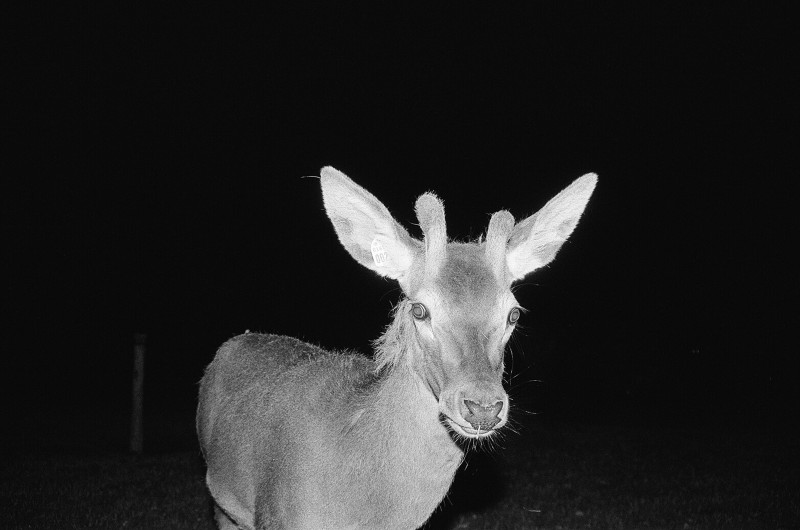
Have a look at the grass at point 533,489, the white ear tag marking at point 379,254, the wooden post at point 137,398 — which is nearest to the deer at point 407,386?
the white ear tag marking at point 379,254

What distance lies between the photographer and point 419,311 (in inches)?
134

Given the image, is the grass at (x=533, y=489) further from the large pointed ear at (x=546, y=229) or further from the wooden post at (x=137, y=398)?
the large pointed ear at (x=546, y=229)

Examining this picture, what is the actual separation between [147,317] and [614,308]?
A: 56.6ft

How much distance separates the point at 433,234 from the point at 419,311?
405 millimetres

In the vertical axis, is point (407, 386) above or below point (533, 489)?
above

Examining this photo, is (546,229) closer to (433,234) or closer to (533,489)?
(433,234)

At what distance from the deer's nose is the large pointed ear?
1.04 meters

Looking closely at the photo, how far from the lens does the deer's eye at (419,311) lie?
3.37m

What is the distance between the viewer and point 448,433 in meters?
3.58

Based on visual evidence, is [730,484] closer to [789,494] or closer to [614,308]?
[789,494]

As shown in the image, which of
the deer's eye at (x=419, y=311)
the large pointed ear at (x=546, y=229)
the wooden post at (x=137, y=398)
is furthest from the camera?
the wooden post at (x=137, y=398)

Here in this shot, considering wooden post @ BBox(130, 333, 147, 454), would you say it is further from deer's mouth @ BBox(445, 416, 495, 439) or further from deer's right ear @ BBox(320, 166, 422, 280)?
deer's mouth @ BBox(445, 416, 495, 439)

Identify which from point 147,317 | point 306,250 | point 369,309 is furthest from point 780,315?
point 147,317

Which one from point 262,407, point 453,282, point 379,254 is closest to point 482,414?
point 453,282
